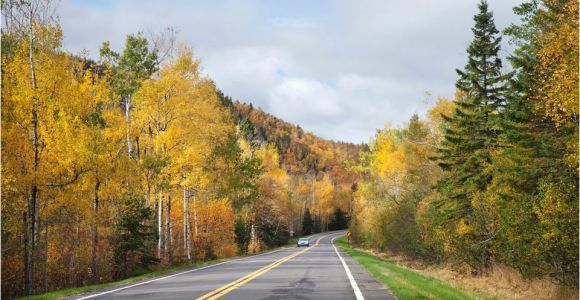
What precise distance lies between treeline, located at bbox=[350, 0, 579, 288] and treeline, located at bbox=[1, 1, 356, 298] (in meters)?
12.5

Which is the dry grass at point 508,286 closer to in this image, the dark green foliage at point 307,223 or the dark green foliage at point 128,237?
the dark green foliage at point 128,237

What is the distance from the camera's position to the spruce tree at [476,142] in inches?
877

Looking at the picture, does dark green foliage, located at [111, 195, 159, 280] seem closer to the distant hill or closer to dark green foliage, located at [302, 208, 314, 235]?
dark green foliage, located at [302, 208, 314, 235]

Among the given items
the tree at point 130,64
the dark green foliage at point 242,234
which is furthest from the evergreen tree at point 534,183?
the dark green foliage at point 242,234

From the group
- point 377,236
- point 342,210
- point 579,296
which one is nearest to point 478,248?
point 579,296

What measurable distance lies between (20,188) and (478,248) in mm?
18484

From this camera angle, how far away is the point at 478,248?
22.0 m

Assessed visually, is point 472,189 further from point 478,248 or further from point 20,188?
point 20,188

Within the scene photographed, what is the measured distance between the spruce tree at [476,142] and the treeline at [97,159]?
488 inches

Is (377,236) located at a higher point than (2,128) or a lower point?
lower

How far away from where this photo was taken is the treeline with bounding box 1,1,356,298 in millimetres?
16781

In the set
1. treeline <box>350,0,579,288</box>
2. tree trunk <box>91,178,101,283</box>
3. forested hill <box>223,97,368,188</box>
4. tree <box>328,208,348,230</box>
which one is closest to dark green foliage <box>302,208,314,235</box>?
tree <box>328,208,348,230</box>

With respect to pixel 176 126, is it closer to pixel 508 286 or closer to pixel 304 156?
pixel 508 286

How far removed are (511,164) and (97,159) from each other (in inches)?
605
